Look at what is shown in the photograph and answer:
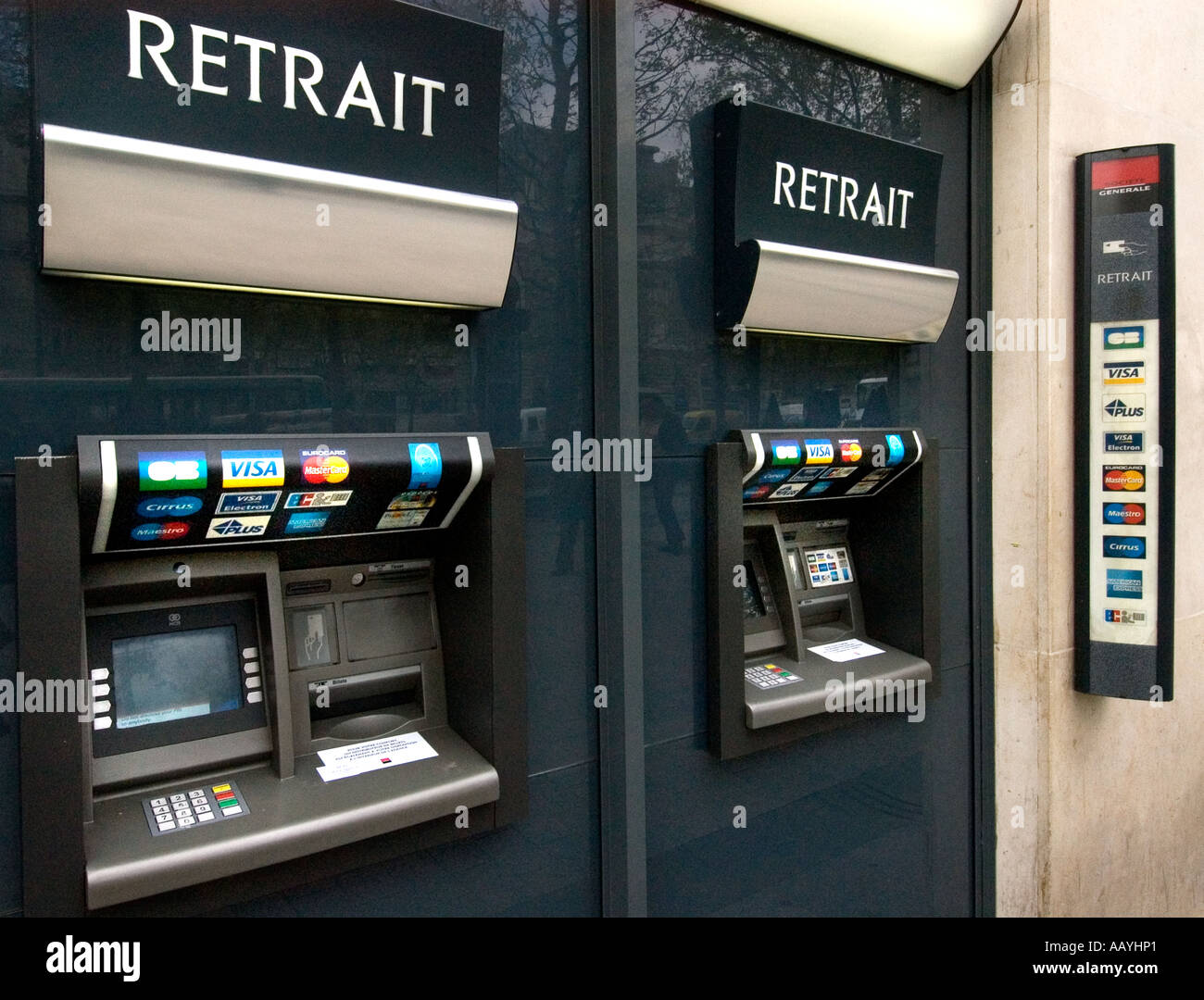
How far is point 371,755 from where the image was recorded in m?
1.99

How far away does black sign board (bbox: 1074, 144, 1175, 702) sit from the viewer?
3.06 m

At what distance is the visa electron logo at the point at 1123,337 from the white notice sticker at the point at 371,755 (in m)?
2.81

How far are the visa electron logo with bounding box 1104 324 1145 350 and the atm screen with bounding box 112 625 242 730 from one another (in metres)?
3.12

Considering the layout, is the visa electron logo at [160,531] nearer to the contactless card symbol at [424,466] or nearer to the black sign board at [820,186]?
the contactless card symbol at [424,466]

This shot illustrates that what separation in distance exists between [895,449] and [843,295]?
0.56 m

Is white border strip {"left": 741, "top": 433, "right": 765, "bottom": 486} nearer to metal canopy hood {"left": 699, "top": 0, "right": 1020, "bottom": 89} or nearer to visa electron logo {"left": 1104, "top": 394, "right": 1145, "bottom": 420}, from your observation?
metal canopy hood {"left": 699, "top": 0, "right": 1020, "bottom": 89}

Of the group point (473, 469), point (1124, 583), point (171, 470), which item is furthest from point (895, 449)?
point (171, 470)

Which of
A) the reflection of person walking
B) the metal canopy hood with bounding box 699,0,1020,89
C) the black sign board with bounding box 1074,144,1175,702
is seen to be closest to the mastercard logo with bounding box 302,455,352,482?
the reflection of person walking

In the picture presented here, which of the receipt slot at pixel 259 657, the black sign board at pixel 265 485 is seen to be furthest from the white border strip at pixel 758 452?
the black sign board at pixel 265 485

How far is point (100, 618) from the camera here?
177 centimetres

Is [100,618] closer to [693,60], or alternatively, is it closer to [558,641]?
[558,641]

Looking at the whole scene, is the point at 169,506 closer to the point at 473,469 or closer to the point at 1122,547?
the point at 473,469
